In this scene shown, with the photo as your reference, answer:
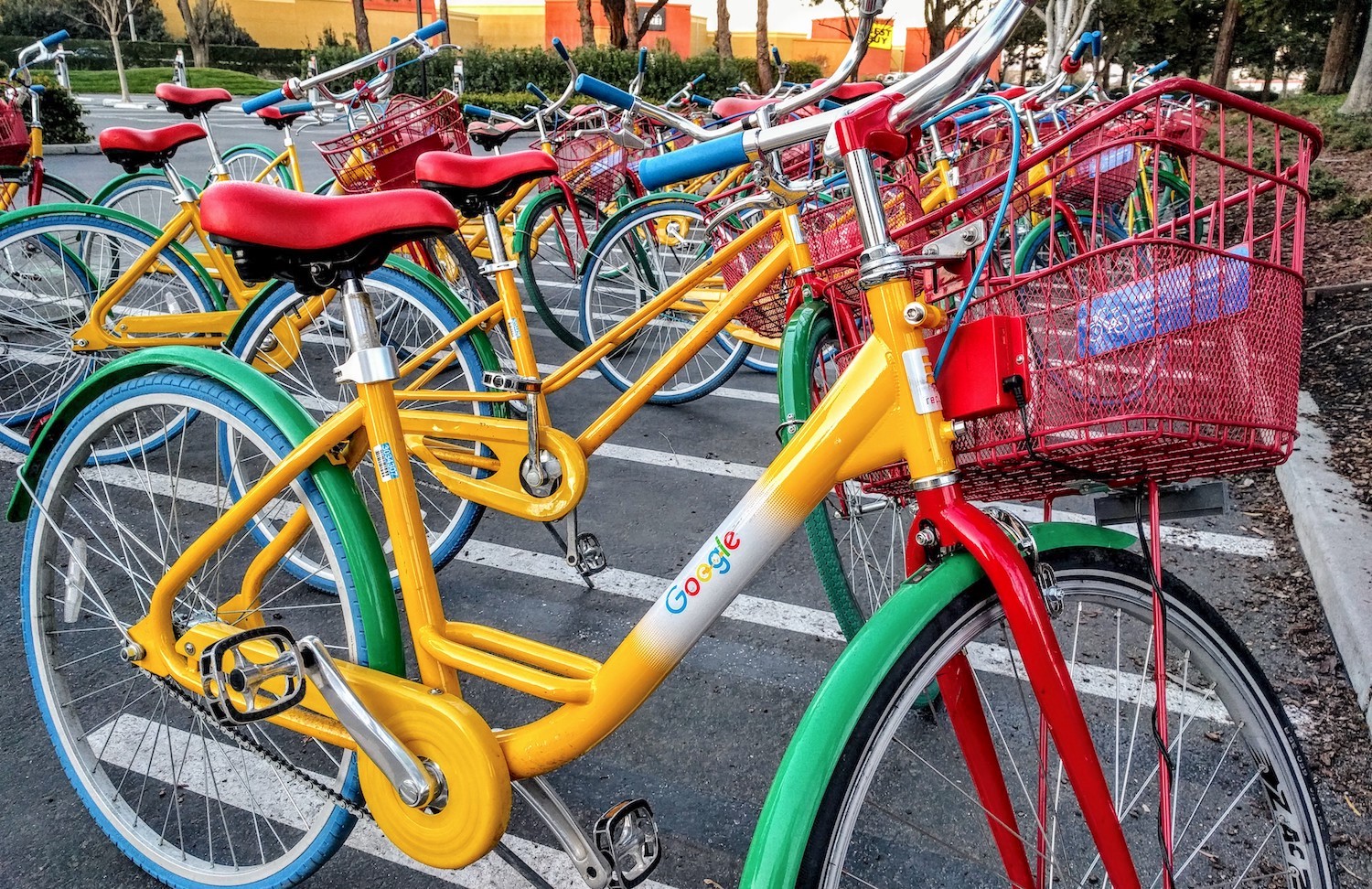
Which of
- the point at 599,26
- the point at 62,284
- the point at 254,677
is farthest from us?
the point at 599,26

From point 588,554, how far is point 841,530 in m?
0.74

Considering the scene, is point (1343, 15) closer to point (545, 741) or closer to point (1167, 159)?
point (1167, 159)

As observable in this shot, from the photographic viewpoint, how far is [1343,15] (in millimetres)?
20359

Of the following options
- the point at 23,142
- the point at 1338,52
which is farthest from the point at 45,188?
the point at 1338,52

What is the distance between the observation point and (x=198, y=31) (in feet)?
105

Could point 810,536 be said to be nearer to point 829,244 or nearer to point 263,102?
point 829,244

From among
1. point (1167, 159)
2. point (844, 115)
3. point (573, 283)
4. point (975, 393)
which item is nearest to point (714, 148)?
point (844, 115)

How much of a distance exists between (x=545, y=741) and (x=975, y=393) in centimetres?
88

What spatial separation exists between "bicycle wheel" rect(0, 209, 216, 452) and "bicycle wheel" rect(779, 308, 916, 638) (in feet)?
8.92

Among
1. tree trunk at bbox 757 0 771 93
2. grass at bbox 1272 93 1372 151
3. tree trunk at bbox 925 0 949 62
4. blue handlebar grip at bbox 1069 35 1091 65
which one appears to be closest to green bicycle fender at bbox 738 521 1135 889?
blue handlebar grip at bbox 1069 35 1091 65

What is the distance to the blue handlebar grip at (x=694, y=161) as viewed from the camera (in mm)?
1496

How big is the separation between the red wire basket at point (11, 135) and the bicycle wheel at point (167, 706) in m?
2.90

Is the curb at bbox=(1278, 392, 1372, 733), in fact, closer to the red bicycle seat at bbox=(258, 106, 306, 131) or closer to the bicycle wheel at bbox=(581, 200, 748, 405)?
the bicycle wheel at bbox=(581, 200, 748, 405)

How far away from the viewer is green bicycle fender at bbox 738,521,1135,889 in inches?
43.0
